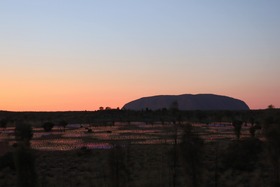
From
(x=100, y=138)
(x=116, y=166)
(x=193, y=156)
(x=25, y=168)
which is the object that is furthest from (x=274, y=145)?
(x=100, y=138)

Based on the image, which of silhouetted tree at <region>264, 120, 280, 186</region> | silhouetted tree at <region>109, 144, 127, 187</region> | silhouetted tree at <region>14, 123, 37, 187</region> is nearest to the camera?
silhouetted tree at <region>14, 123, 37, 187</region>

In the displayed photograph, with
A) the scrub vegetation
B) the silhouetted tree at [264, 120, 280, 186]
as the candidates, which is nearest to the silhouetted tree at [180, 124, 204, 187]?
the scrub vegetation

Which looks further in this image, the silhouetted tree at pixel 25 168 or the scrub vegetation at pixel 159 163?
the scrub vegetation at pixel 159 163

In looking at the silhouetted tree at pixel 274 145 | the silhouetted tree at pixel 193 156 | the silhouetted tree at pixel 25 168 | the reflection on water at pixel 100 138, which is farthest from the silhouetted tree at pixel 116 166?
the reflection on water at pixel 100 138

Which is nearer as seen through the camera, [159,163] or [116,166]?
[116,166]

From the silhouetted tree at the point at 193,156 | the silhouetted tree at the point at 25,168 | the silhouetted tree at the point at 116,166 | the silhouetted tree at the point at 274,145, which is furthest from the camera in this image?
the silhouetted tree at the point at 116,166

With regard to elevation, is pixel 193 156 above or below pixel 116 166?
above

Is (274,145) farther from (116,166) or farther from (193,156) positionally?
(116,166)

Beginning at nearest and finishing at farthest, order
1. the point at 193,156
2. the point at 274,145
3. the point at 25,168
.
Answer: the point at 25,168 → the point at 193,156 → the point at 274,145

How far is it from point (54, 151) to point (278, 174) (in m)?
31.0

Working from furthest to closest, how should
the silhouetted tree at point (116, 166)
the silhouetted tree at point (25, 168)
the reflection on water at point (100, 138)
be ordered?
the reflection on water at point (100, 138) → the silhouetted tree at point (116, 166) → the silhouetted tree at point (25, 168)

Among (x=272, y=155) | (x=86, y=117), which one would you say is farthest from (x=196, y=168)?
(x=86, y=117)

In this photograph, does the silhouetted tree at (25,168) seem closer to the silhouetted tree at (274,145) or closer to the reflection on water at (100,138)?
the silhouetted tree at (274,145)

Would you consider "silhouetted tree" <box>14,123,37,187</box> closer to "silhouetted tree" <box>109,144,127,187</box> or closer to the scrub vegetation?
the scrub vegetation
